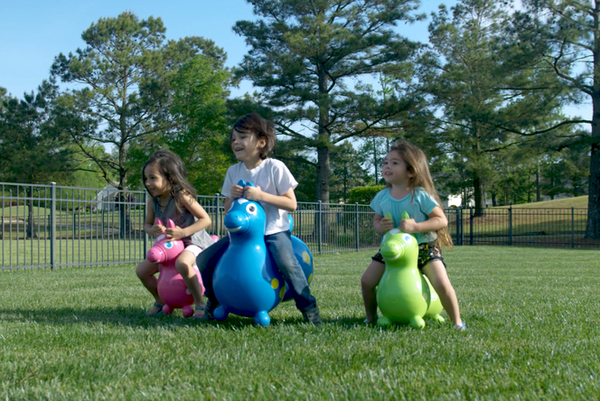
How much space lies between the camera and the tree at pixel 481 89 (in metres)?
23.0

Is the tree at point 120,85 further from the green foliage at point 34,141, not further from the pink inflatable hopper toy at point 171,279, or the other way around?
the pink inflatable hopper toy at point 171,279

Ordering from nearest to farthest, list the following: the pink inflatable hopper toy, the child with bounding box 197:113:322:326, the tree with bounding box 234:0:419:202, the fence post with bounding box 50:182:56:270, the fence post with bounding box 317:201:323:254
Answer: the child with bounding box 197:113:322:326, the pink inflatable hopper toy, the fence post with bounding box 50:182:56:270, the fence post with bounding box 317:201:323:254, the tree with bounding box 234:0:419:202

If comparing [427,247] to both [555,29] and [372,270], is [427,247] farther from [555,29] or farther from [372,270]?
[555,29]

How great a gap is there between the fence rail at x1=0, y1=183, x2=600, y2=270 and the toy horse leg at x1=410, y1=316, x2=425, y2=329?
8484mm

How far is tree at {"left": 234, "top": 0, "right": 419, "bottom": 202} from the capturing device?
22547 mm

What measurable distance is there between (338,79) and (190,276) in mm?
22044

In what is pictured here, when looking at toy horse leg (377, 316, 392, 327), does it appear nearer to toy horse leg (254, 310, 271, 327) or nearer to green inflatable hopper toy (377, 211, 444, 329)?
green inflatable hopper toy (377, 211, 444, 329)

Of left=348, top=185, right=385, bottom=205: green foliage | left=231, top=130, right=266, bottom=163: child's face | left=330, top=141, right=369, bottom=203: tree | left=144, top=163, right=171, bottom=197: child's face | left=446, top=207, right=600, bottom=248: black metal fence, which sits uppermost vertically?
left=330, top=141, right=369, bottom=203: tree

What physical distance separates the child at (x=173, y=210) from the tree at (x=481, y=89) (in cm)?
2102

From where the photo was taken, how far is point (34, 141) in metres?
33.6

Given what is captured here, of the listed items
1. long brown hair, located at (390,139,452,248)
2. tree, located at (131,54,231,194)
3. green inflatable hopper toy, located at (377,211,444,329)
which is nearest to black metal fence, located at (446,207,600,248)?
tree, located at (131,54,231,194)

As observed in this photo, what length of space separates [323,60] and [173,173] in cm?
1979

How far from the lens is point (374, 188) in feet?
110

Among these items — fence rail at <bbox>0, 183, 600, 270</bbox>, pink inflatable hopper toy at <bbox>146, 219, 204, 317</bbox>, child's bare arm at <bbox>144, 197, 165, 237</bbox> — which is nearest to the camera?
pink inflatable hopper toy at <bbox>146, 219, 204, 317</bbox>
